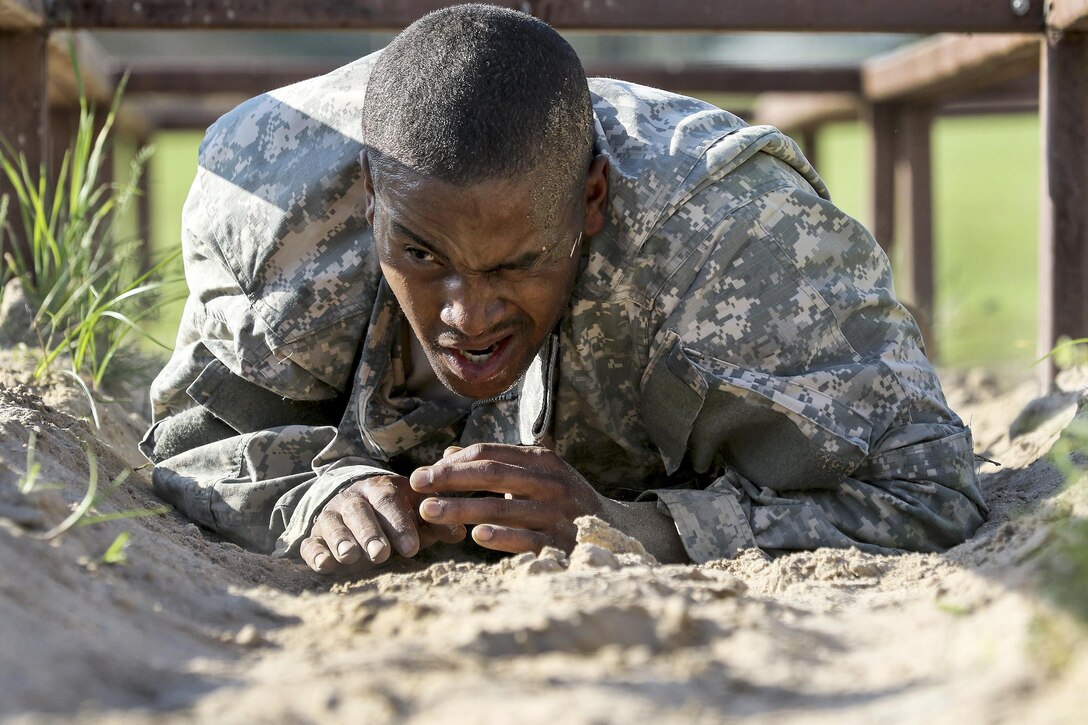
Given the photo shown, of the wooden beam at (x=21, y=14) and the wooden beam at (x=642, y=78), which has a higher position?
the wooden beam at (x=21, y=14)

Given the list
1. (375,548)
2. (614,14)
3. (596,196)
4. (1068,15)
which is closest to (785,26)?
(614,14)

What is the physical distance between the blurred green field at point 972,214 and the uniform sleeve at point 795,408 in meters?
2.32

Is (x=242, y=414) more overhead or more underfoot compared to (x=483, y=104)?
more underfoot

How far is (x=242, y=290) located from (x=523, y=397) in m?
0.62

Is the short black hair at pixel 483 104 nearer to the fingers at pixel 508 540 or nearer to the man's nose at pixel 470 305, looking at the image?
the man's nose at pixel 470 305

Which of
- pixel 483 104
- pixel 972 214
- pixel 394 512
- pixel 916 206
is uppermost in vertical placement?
pixel 483 104

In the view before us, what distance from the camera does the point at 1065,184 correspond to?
3320 mm

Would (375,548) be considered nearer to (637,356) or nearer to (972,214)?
(637,356)

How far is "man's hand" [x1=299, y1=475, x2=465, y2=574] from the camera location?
2.14m

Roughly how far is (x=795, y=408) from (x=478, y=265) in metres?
0.62

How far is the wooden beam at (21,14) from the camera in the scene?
308cm

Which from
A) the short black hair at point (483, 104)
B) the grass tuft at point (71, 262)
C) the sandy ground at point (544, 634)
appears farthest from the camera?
the grass tuft at point (71, 262)

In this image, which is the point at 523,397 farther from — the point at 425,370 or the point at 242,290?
the point at 242,290

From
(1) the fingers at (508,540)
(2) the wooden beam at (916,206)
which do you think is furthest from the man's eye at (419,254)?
(2) the wooden beam at (916,206)
